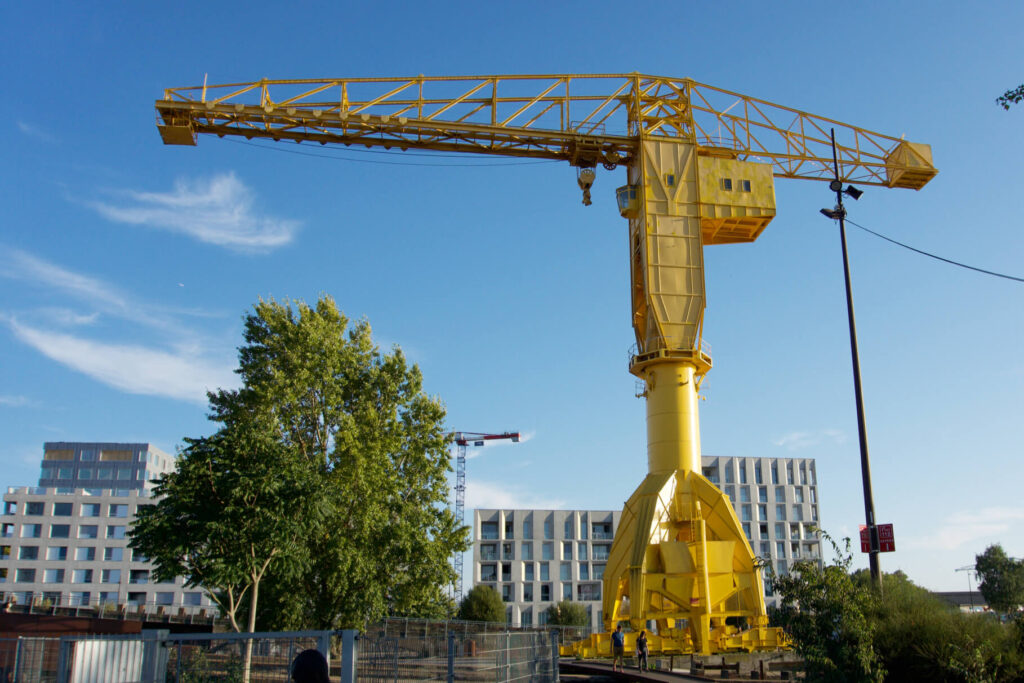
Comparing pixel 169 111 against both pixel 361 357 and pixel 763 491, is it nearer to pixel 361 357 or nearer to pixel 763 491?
pixel 361 357

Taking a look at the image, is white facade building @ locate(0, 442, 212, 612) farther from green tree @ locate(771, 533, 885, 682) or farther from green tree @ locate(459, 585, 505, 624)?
green tree @ locate(771, 533, 885, 682)

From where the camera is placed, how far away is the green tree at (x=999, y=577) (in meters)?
83.8

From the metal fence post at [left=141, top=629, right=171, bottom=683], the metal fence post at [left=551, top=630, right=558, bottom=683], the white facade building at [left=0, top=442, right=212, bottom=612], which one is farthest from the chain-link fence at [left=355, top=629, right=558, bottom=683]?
the white facade building at [left=0, top=442, right=212, bottom=612]

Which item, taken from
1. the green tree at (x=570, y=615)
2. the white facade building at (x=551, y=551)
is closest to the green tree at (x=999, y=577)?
the white facade building at (x=551, y=551)

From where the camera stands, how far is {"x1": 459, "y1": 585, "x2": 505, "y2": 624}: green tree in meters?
71.2

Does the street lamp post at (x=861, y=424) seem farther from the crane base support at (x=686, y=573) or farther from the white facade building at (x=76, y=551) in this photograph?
the white facade building at (x=76, y=551)

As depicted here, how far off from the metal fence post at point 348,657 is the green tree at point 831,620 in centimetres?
850

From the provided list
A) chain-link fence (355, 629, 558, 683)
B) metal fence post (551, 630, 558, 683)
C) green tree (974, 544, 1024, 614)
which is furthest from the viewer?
green tree (974, 544, 1024, 614)

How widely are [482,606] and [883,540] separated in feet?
190

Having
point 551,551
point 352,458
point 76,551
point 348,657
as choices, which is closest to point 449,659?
point 348,657

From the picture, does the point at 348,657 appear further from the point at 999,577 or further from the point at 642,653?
the point at 999,577

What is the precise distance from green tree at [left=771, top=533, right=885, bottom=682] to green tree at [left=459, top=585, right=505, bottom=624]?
57273mm

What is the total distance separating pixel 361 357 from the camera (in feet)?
134

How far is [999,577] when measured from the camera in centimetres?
8688
